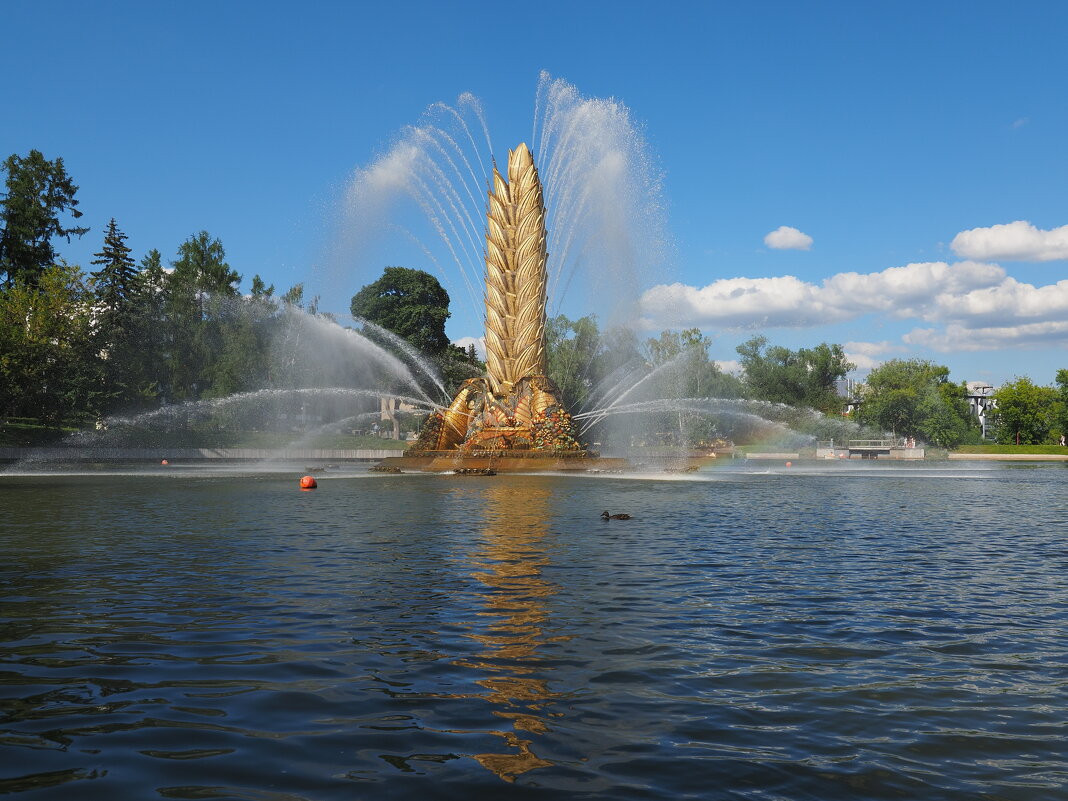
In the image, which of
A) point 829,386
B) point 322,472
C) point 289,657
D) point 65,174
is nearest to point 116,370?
point 65,174

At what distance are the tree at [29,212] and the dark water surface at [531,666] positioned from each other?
70694 millimetres

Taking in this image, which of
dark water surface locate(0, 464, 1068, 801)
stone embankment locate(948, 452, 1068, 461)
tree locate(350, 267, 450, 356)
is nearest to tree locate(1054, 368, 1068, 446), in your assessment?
stone embankment locate(948, 452, 1068, 461)

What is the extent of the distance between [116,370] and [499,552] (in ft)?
223

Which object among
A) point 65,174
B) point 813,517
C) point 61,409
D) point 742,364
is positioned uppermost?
point 65,174

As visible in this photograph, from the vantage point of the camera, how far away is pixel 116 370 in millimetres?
73938

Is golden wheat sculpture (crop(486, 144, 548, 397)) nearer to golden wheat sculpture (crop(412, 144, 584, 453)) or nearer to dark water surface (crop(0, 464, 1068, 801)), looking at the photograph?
golden wheat sculpture (crop(412, 144, 584, 453))

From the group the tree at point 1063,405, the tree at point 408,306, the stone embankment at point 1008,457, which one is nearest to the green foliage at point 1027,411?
the tree at point 1063,405

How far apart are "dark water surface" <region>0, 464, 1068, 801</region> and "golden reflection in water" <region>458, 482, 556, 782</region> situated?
0.04m

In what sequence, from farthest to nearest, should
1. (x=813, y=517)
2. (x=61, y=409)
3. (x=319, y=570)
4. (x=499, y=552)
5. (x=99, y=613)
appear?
(x=61, y=409) → (x=813, y=517) → (x=499, y=552) → (x=319, y=570) → (x=99, y=613)

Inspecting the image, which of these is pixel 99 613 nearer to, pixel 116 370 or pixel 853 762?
pixel 853 762

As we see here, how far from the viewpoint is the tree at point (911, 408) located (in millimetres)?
107812

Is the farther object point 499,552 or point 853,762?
point 499,552

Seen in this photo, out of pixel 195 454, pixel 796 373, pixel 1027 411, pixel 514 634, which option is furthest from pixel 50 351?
pixel 1027 411

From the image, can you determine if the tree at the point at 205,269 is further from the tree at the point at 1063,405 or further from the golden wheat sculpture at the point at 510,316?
the tree at the point at 1063,405
